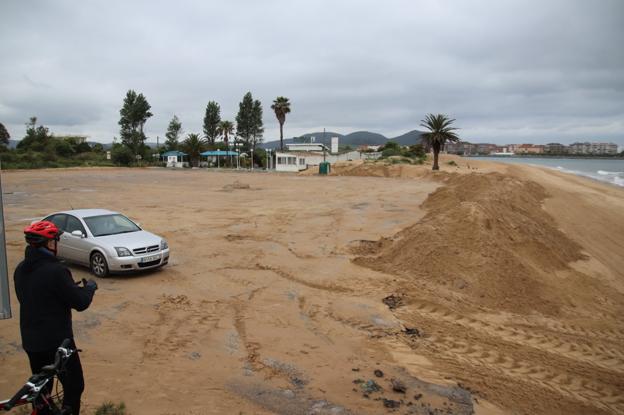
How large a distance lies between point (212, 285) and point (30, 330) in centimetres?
635

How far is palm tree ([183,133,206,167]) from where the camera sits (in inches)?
3332

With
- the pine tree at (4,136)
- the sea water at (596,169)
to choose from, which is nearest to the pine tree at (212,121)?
the pine tree at (4,136)

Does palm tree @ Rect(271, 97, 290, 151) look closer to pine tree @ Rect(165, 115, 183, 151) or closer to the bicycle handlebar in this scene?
pine tree @ Rect(165, 115, 183, 151)

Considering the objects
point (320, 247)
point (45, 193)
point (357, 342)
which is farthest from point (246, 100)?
point (357, 342)

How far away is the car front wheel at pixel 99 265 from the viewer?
10180mm

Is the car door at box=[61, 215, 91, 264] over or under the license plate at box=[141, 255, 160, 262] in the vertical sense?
over

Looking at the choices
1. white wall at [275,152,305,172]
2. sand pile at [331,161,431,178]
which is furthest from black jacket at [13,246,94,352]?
white wall at [275,152,305,172]

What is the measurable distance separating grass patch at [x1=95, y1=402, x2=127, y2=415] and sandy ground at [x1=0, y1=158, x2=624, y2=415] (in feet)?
0.33

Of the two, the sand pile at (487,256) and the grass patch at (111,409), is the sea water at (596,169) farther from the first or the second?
the grass patch at (111,409)

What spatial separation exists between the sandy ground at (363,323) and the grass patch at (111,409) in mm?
100

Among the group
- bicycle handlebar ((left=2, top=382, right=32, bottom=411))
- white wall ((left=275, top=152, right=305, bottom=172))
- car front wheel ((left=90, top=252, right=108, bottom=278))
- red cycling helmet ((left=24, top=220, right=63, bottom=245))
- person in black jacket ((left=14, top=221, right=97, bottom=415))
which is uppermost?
white wall ((left=275, top=152, right=305, bottom=172))

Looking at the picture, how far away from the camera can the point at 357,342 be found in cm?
727

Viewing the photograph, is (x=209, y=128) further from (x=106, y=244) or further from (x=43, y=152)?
(x=106, y=244)

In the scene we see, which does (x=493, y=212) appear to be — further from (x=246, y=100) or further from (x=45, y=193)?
(x=246, y=100)
